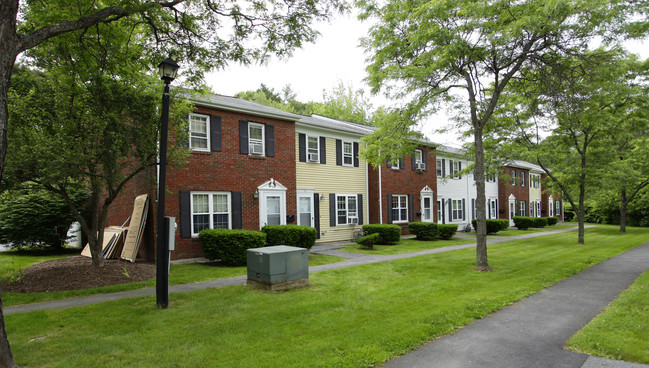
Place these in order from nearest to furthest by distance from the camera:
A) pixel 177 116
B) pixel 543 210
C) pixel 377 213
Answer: pixel 177 116 < pixel 377 213 < pixel 543 210

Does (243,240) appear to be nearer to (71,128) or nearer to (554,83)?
(71,128)

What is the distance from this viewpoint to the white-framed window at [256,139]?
1537 centimetres

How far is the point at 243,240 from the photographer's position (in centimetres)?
1226

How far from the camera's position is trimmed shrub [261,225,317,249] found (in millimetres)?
14055

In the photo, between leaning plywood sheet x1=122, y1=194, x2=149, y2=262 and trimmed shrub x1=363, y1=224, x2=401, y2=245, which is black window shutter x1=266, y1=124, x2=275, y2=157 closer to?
leaning plywood sheet x1=122, y1=194, x2=149, y2=262

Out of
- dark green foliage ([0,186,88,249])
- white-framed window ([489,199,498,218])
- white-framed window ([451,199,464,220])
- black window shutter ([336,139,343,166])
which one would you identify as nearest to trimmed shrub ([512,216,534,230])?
white-framed window ([489,199,498,218])

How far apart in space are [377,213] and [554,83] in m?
11.3

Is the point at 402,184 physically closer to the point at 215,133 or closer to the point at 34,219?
the point at 215,133

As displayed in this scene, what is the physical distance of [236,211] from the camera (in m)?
14.5

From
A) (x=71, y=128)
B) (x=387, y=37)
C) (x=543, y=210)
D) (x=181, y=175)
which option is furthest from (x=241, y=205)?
(x=543, y=210)

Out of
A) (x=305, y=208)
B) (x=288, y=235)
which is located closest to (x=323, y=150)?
(x=305, y=208)

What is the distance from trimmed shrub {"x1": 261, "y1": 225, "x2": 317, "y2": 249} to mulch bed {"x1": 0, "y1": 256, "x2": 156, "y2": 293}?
171 inches

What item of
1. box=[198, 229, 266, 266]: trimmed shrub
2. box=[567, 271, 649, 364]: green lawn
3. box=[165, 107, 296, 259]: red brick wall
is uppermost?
box=[165, 107, 296, 259]: red brick wall

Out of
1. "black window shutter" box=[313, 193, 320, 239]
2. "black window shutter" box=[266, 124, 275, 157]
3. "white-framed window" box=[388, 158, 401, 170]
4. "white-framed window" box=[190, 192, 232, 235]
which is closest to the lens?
"white-framed window" box=[388, 158, 401, 170]
